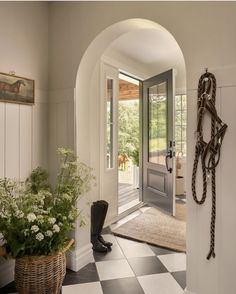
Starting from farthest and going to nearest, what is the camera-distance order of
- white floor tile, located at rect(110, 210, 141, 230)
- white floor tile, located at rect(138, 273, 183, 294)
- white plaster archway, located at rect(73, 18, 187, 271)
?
white floor tile, located at rect(110, 210, 141, 230) < white plaster archway, located at rect(73, 18, 187, 271) < white floor tile, located at rect(138, 273, 183, 294)

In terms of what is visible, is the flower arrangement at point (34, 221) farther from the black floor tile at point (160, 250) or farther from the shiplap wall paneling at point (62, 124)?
the black floor tile at point (160, 250)

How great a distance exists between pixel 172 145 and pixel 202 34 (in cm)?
210

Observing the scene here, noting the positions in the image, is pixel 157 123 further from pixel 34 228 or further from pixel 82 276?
pixel 34 228

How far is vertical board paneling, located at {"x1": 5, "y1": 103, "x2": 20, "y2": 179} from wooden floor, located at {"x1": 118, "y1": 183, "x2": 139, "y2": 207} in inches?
99.8

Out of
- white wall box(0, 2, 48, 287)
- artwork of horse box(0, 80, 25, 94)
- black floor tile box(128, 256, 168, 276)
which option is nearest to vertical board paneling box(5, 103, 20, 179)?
white wall box(0, 2, 48, 287)

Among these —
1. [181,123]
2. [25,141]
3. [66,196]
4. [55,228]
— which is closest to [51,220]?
[55,228]

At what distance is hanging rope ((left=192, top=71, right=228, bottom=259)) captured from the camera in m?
1.71

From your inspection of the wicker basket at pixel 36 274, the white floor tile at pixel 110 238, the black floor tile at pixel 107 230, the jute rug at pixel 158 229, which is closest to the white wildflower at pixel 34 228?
the wicker basket at pixel 36 274

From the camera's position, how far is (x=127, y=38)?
326 centimetres

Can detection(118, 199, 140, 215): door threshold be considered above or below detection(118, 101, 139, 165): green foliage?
below

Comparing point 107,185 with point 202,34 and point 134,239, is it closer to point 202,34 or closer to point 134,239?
point 134,239

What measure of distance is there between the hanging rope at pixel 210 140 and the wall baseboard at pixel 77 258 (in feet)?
3.86

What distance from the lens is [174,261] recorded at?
256 centimetres

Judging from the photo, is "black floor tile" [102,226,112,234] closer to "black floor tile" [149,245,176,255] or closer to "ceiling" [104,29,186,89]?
"black floor tile" [149,245,176,255]
